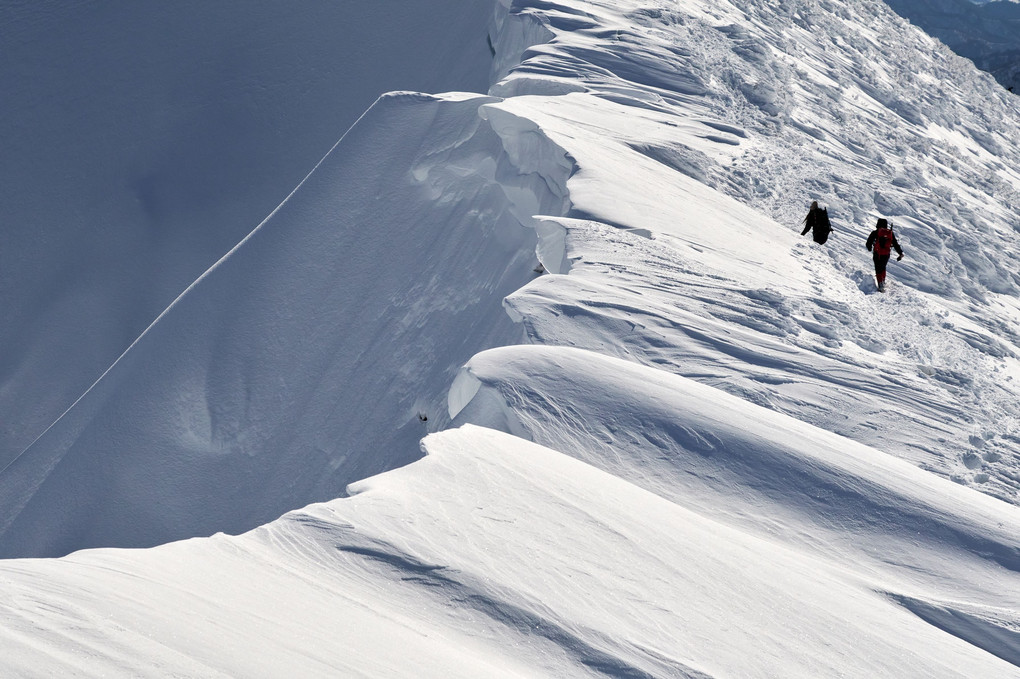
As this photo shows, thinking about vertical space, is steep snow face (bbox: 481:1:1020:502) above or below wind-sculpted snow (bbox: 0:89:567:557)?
above

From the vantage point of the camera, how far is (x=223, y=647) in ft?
11.3

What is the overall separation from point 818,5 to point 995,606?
60.8ft

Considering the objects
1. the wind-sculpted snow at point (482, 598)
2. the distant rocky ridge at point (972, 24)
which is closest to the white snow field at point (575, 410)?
the wind-sculpted snow at point (482, 598)

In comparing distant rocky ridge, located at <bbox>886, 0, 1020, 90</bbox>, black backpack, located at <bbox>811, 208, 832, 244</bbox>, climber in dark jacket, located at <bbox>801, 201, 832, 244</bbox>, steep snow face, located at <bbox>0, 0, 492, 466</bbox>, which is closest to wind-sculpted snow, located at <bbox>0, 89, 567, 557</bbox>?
climber in dark jacket, located at <bbox>801, 201, 832, 244</bbox>

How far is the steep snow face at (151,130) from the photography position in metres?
17.5

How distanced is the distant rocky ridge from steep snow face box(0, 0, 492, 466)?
38.8 m

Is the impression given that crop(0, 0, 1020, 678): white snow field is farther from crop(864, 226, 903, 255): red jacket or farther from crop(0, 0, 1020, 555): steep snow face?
crop(864, 226, 903, 255): red jacket

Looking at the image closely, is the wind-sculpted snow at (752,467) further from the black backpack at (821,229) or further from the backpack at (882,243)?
the black backpack at (821,229)

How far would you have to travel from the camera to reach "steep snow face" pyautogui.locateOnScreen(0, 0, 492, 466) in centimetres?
1752

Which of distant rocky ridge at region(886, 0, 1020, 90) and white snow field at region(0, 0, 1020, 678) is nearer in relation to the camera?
white snow field at region(0, 0, 1020, 678)

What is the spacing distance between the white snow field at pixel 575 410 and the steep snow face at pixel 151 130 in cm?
117

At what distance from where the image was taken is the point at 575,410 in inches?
231

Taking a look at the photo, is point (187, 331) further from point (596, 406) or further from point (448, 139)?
point (596, 406)

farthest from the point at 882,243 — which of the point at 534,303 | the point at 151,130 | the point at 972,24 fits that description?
the point at 972,24
